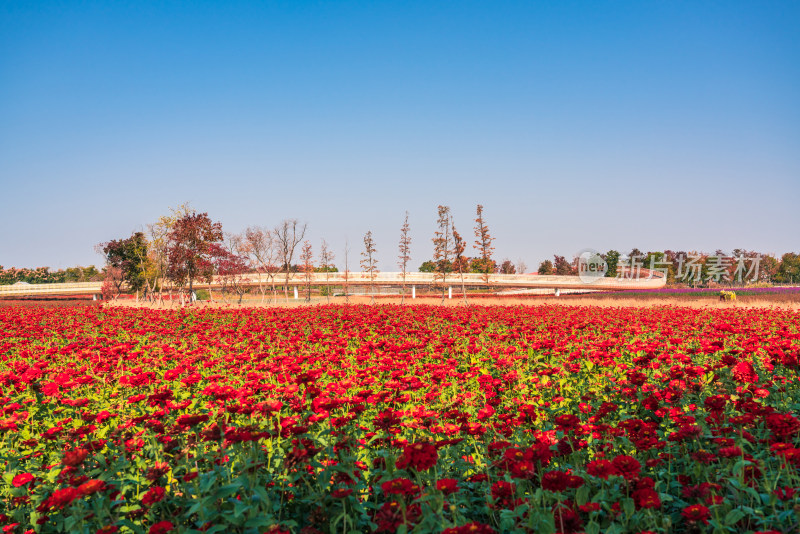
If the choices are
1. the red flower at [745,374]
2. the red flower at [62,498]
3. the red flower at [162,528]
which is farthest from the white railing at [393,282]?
the red flower at [162,528]

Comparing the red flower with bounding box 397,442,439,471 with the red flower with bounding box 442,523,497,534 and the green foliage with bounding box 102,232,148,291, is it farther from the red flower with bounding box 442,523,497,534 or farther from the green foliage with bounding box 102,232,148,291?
the green foliage with bounding box 102,232,148,291

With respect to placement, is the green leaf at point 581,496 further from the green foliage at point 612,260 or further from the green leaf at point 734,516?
the green foliage at point 612,260

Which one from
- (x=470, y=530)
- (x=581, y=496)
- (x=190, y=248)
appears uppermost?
(x=190, y=248)

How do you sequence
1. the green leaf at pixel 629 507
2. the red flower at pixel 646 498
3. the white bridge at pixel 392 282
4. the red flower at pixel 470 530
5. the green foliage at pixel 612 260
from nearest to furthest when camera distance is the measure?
the red flower at pixel 470 530 < the red flower at pixel 646 498 < the green leaf at pixel 629 507 < the white bridge at pixel 392 282 < the green foliage at pixel 612 260

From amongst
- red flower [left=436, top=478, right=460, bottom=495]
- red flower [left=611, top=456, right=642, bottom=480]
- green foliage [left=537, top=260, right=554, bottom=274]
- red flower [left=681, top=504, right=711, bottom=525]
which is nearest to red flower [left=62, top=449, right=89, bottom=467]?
red flower [left=436, top=478, right=460, bottom=495]

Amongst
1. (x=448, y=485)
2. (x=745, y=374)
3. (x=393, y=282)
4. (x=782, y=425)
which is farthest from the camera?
(x=393, y=282)

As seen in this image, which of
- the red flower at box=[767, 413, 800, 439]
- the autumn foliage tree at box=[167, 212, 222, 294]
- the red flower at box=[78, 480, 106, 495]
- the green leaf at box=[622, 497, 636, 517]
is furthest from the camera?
the autumn foliage tree at box=[167, 212, 222, 294]

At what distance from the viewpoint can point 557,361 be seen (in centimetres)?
756

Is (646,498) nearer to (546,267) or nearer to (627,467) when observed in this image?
(627,467)

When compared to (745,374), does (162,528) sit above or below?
below

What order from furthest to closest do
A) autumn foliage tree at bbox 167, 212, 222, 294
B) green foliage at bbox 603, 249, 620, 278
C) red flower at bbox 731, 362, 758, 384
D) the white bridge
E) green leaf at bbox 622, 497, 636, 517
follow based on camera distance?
green foliage at bbox 603, 249, 620, 278, the white bridge, autumn foliage tree at bbox 167, 212, 222, 294, red flower at bbox 731, 362, 758, 384, green leaf at bbox 622, 497, 636, 517

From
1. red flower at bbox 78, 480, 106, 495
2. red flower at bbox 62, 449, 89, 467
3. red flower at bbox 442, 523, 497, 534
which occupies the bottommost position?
red flower at bbox 442, 523, 497, 534

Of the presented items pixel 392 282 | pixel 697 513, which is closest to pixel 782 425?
pixel 697 513

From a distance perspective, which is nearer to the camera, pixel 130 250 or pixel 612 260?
pixel 130 250
